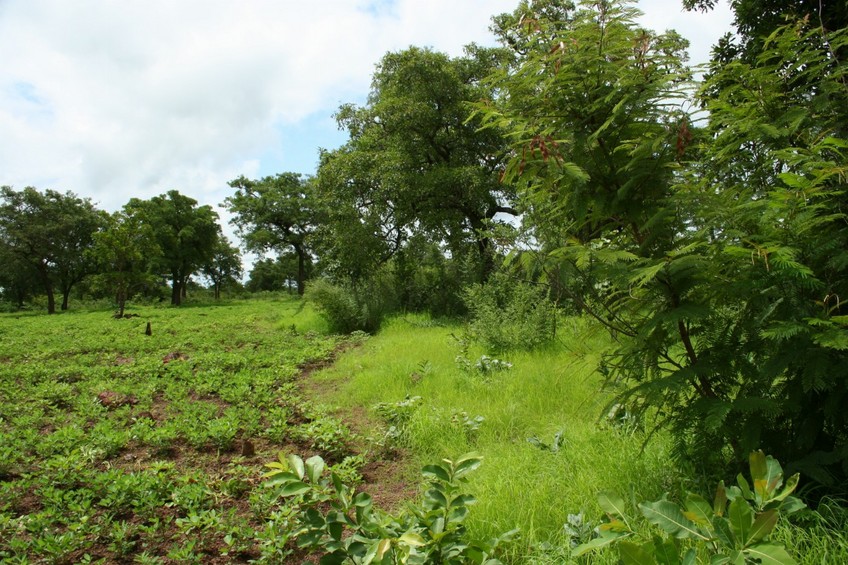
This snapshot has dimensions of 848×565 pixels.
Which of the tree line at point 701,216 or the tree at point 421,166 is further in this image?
the tree at point 421,166

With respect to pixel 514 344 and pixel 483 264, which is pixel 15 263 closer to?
pixel 483 264

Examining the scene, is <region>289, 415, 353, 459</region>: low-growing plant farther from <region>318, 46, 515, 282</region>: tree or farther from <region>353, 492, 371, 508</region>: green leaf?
<region>318, 46, 515, 282</region>: tree

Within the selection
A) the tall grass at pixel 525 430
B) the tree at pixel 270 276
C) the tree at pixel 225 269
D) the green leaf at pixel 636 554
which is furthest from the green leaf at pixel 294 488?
the tree at pixel 270 276

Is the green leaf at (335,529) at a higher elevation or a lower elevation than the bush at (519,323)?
lower

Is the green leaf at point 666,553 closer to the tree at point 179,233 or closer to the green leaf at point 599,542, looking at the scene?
the green leaf at point 599,542

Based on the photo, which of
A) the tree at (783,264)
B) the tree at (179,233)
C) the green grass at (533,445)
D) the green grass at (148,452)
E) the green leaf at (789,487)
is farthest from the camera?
the tree at (179,233)

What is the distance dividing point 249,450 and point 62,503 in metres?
1.31

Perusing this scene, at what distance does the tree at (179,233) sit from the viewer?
32844 mm

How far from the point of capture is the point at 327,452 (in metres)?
4.12

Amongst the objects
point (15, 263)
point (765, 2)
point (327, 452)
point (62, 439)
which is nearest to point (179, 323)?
point (62, 439)

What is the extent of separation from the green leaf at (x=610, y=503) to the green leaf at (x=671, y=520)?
0.45ft

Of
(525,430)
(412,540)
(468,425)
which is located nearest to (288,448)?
(468,425)

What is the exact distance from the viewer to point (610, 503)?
59.9 inches

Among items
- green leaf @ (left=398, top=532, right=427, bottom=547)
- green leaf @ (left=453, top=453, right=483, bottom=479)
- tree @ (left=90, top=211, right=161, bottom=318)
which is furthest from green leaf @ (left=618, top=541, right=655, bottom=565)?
tree @ (left=90, top=211, right=161, bottom=318)
